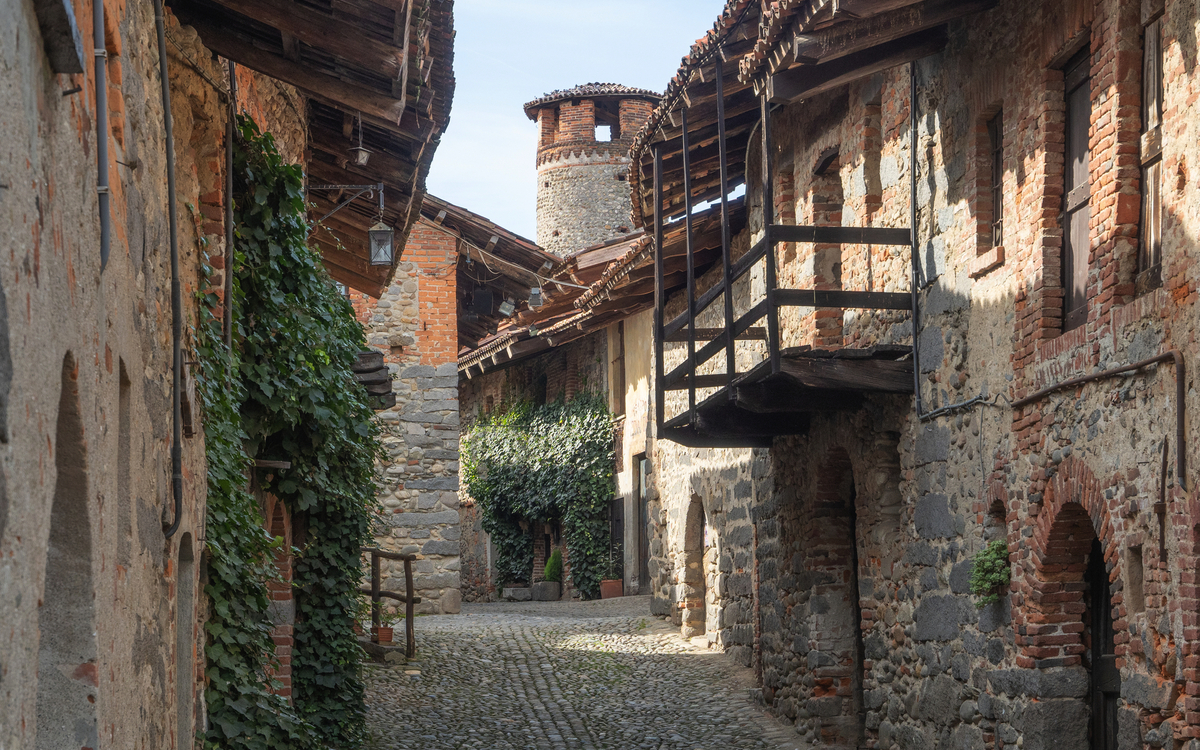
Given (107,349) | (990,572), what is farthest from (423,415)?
(107,349)

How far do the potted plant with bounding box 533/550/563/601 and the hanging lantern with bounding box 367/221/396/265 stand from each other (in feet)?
40.3

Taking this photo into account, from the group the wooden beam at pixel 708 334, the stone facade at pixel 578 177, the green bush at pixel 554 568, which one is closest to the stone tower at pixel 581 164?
the stone facade at pixel 578 177

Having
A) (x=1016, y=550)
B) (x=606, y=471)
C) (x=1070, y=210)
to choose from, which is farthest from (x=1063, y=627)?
(x=606, y=471)

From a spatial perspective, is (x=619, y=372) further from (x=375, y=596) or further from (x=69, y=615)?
(x=69, y=615)

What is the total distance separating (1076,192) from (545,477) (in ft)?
52.7

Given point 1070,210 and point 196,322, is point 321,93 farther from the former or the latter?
point 1070,210

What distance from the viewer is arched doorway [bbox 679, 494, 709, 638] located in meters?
15.2

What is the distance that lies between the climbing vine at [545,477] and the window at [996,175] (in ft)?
43.5

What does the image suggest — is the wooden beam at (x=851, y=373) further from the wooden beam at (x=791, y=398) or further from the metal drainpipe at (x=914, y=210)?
the wooden beam at (x=791, y=398)

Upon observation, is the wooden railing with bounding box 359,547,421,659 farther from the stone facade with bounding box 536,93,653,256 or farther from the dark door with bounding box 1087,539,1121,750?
the stone facade with bounding box 536,93,653,256

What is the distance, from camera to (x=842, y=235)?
28.0 ft

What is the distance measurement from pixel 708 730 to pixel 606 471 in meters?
10.5

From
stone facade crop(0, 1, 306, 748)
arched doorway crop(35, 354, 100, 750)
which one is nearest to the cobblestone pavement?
stone facade crop(0, 1, 306, 748)

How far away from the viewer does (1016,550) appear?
291 inches
